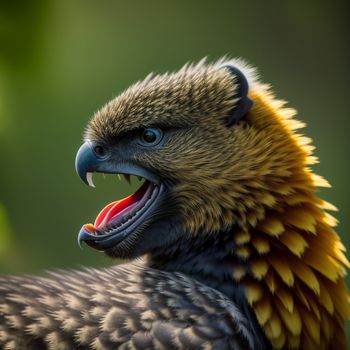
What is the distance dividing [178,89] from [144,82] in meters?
0.13

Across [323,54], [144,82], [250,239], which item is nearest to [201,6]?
[323,54]

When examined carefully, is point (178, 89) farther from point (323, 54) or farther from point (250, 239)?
→ point (323, 54)

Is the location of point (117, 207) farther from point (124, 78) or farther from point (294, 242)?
point (124, 78)

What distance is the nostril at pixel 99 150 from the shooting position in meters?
2.65

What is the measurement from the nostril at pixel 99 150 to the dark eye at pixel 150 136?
13 cm

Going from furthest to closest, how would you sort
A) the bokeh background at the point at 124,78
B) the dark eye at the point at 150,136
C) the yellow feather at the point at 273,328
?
the bokeh background at the point at 124,78 < the dark eye at the point at 150,136 < the yellow feather at the point at 273,328

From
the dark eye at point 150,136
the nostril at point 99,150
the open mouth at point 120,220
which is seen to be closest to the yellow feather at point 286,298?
the open mouth at point 120,220

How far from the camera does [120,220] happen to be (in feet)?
8.52

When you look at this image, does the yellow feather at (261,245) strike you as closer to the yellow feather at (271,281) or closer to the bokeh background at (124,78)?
the yellow feather at (271,281)

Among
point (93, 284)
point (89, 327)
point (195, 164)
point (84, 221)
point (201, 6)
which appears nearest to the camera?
point (89, 327)

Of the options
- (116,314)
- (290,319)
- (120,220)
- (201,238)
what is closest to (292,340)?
(290,319)

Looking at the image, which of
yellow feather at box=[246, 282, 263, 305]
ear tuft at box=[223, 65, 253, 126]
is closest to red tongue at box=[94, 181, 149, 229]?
ear tuft at box=[223, 65, 253, 126]

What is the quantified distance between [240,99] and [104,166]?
0.44 metres

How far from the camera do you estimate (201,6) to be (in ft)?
19.6
